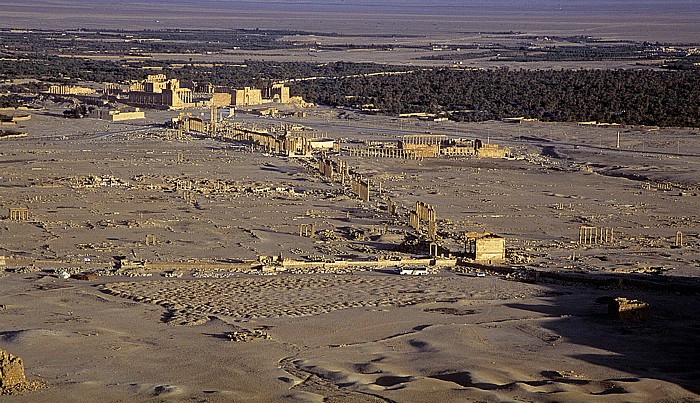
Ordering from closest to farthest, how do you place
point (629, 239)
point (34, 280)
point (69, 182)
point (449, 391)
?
point (449, 391) < point (34, 280) < point (629, 239) < point (69, 182)

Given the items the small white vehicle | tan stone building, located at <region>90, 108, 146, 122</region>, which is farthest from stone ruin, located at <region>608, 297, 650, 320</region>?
tan stone building, located at <region>90, 108, 146, 122</region>

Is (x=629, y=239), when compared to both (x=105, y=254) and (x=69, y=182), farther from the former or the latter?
(x=69, y=182)

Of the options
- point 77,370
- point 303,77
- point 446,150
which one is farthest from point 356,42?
point 77,370

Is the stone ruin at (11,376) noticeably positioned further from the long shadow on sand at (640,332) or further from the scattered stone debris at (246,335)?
the long shadow on sand at (640,332)

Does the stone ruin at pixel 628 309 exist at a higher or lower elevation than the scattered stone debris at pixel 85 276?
higher

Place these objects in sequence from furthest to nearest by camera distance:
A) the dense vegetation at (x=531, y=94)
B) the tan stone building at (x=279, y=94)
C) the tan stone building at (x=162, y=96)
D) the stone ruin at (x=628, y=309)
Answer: the tan stone building at (x=279, y=94) < the tan stone building at (x=162, y=96) < the dense vegetation at (x=531, y=94) < the stone ruin at (x=628, y=309)

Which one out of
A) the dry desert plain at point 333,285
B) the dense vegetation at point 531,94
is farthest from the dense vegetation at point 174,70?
the dry desert plain at point 333,285

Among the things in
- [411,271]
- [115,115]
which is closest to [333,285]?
[411,271]
